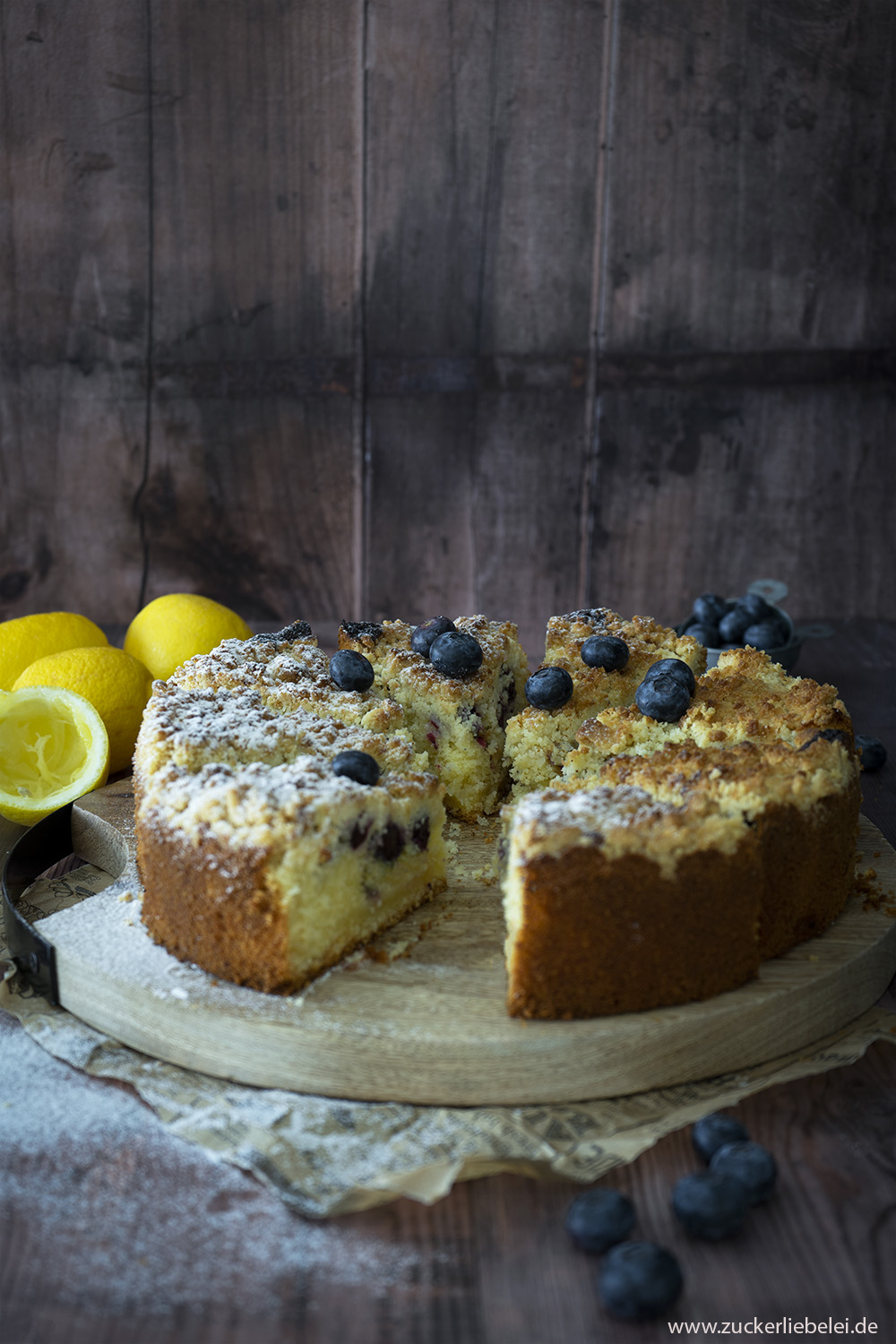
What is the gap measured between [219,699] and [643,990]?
1.50m

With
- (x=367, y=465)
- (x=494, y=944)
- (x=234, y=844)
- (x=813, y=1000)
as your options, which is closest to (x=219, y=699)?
(x=234, y=844)

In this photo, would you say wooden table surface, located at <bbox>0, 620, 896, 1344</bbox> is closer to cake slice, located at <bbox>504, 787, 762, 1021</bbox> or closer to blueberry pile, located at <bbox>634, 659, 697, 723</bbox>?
cake slice, located at <bbox>504, 787, 762, 1021</bbox>

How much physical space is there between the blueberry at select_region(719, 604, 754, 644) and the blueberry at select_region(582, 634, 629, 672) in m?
1.12

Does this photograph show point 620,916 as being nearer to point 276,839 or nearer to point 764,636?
point 276,839

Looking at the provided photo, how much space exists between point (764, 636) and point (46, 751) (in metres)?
2.71

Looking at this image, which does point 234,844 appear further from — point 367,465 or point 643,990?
point 367,465

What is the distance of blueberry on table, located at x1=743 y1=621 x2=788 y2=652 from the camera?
4.48 metres

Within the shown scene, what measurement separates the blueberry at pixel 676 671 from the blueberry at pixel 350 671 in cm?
85

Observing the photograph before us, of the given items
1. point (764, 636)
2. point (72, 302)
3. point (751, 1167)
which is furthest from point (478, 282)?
point (751, 1167)

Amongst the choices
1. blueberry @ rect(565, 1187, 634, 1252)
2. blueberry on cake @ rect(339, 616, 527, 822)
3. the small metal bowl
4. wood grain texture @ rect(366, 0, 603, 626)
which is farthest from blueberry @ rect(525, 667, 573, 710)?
wood grain texture @ rect(366, 0, 603, 626)

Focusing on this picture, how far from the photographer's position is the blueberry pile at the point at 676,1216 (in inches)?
76.5

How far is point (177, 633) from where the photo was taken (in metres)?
4.19

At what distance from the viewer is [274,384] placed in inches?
213

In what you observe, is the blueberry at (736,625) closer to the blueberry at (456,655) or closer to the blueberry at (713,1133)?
the blueberry at (456,655)
